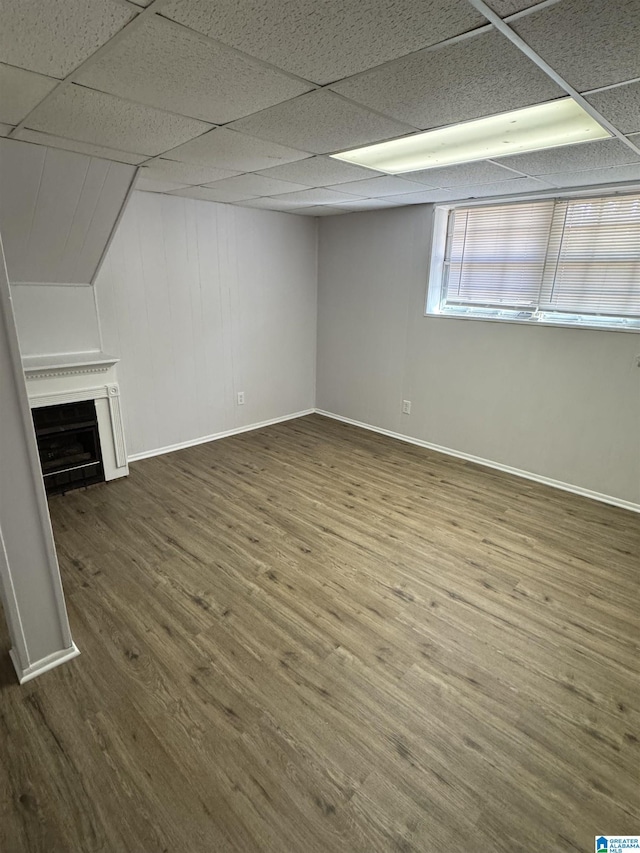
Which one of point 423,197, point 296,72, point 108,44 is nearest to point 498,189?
point 423,197

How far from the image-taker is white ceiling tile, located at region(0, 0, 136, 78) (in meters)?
1.11

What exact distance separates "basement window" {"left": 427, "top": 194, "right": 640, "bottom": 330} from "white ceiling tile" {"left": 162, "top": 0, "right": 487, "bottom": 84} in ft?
8.80

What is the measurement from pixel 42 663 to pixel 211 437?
2.93 meters

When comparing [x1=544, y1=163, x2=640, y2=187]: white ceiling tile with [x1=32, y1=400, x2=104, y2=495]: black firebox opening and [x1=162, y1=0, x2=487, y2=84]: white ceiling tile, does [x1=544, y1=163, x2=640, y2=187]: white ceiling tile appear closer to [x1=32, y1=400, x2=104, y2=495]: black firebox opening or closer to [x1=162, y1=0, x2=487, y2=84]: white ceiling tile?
[x1=162, y1=0, x2=487, y2=84]: white ceiling tile

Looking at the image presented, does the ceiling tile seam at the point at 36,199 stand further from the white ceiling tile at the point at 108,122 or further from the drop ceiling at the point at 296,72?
the white ceiling tile at the point at 108,122

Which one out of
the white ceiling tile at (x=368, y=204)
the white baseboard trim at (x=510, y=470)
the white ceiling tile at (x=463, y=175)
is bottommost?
the white baseboard trim at (x=510, y=470)

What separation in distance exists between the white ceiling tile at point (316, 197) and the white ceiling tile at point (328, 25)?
6.97 feet

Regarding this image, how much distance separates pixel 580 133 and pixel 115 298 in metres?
3.41

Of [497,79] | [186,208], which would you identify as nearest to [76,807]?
[497,79]

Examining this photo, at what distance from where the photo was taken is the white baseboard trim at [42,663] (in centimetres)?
186

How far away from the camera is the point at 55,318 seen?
3.36 meters

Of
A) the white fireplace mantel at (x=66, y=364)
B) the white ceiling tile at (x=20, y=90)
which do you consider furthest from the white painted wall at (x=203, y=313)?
the white ceiling tile at (x=20, y=90)

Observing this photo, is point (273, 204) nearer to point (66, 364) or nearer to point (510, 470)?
point (66, 364)

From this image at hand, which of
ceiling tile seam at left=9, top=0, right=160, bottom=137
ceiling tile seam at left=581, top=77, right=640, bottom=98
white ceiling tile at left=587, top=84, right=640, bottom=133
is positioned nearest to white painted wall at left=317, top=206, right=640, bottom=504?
white ceiling tile at left=587, top=84, right=640, bottom=133
